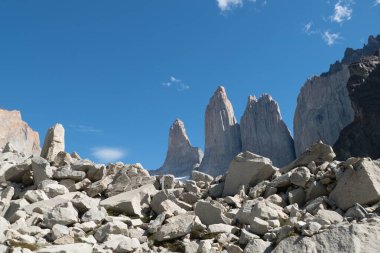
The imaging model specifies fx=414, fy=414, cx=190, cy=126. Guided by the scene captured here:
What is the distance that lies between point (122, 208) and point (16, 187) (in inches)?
249

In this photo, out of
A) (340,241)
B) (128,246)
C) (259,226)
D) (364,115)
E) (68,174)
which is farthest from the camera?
(364,115)

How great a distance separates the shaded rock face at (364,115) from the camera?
107 m

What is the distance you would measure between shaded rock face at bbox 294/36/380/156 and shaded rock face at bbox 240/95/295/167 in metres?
7.43

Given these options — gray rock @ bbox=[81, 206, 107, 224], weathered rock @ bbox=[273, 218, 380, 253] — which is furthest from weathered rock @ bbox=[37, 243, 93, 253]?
weathered rock @ bbox=[273, 218, 380, 253]

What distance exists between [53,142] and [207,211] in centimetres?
1337

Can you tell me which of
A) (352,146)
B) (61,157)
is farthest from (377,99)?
(61,157)

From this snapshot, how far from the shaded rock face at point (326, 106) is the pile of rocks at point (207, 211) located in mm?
150375

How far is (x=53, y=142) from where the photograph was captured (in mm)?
22312

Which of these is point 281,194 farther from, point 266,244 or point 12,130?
point 12,130

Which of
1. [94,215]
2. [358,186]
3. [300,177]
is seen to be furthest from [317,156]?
[94,215]

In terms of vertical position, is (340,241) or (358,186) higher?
(358,186)

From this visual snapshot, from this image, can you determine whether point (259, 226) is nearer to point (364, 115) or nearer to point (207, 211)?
point (207, 211)

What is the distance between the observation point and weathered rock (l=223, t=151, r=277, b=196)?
14.8 m

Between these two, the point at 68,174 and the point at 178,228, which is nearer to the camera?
the point at 178,228
